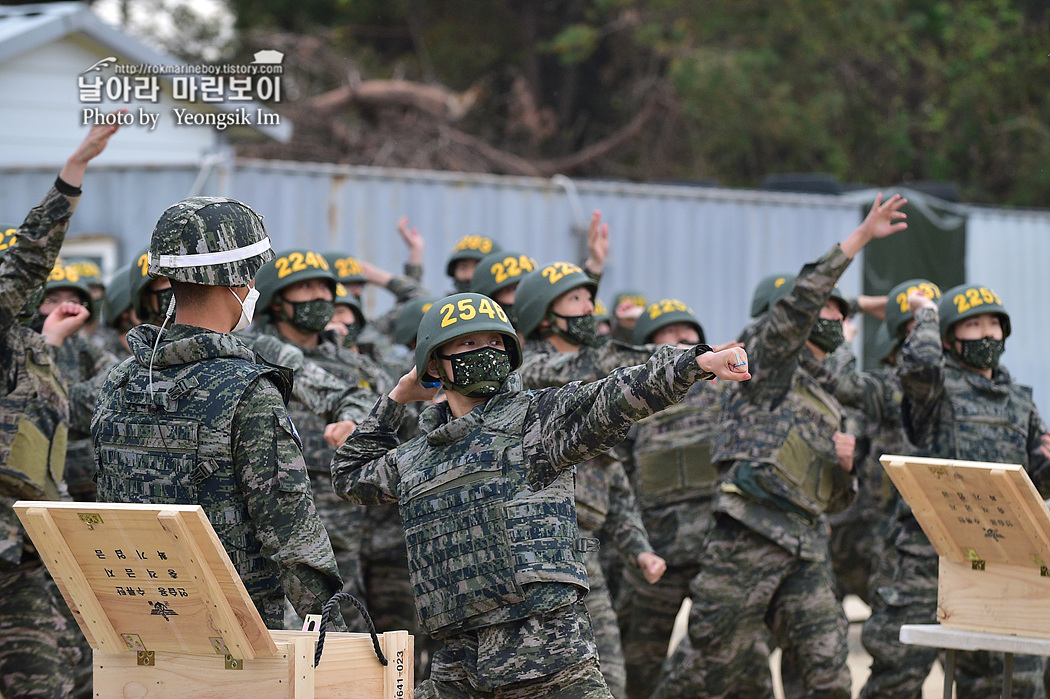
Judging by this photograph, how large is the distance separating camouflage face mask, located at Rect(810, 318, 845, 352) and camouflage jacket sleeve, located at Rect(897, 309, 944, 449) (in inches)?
15.3

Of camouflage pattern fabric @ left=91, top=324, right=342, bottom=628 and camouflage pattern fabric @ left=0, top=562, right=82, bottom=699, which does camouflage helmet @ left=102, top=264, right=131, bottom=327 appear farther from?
camouflage pattern fabric @ left=91, top=324, right=342, bottom=628

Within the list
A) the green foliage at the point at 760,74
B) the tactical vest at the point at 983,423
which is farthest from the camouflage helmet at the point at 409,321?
the green foliage at the point at 760,74

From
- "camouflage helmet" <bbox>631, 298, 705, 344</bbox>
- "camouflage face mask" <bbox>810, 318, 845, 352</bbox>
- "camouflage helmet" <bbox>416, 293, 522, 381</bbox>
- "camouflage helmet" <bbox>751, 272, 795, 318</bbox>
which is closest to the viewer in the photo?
"camouflage helmet" <bbox>416, 293, 522, 381</bbox>

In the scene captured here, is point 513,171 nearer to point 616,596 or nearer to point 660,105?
point 660,105

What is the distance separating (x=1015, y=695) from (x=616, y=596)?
2.38 metres

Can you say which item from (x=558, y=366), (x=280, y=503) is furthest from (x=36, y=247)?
(x=558, y=366)

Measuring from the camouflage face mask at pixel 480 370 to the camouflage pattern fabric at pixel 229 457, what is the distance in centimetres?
65

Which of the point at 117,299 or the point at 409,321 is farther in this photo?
the point at 409,321

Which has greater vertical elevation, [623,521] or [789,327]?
[789,327]

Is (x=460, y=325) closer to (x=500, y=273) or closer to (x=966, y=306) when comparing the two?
(x=500, y=273)

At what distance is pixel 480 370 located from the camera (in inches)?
167

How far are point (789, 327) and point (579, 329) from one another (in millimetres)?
999

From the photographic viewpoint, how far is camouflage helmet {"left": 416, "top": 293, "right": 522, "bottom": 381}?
4.18 metres

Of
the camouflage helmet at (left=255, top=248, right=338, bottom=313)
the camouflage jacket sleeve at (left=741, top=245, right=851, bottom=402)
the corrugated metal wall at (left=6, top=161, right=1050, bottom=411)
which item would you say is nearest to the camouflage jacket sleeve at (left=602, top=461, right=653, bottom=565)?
the camouflage jacket sleeve at (left=741, top=245, right=851, bottom=402)
